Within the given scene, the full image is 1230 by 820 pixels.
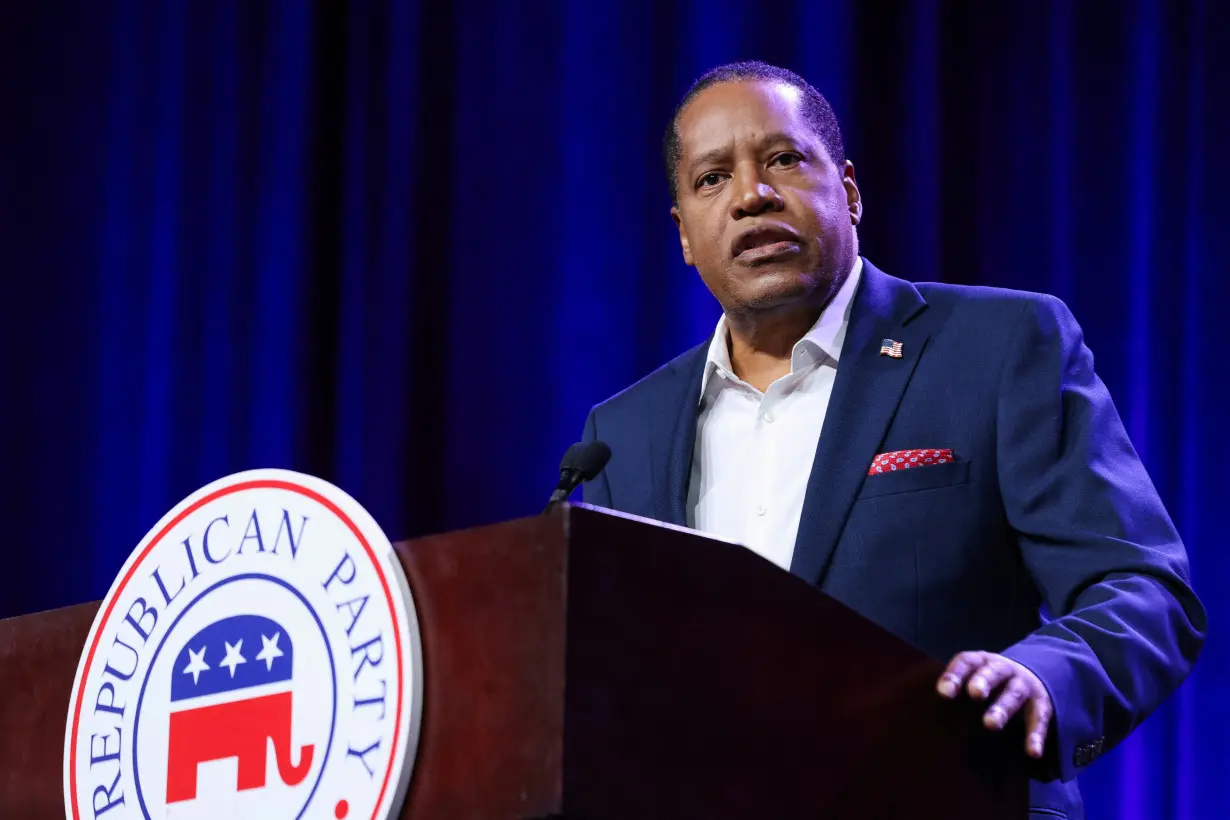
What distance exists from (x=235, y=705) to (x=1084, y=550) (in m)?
0.86

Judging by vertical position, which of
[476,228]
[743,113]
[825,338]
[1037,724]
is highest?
[743,113]

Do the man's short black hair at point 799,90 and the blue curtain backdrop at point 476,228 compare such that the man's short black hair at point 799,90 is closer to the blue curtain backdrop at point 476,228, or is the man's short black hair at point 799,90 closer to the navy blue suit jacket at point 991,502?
the navy blue suit jacket at point 991,502

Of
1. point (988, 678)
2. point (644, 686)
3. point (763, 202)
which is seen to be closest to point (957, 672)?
point (988, 678)

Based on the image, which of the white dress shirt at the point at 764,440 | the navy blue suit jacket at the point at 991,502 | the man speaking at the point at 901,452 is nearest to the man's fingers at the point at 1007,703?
the man speaking at the point at 901,452

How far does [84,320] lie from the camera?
3.34 m

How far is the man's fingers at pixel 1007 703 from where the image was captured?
43.9 inches

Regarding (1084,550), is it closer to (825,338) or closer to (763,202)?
(825,338)

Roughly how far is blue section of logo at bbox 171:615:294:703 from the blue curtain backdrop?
1.82 meters

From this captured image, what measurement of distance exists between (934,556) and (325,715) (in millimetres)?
812

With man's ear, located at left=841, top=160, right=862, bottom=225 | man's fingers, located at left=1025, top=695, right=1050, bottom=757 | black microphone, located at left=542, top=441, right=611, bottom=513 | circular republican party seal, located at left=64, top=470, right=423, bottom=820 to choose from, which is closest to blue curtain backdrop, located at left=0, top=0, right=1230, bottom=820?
man's ear, located at left=841, top=160, right=862, bottom=225

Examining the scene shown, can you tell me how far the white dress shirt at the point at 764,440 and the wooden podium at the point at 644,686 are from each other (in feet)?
2.21

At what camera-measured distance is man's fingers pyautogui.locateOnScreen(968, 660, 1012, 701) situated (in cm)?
110

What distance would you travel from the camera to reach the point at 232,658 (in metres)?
1.04

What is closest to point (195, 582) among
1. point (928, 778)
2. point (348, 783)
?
point (348, 783)
